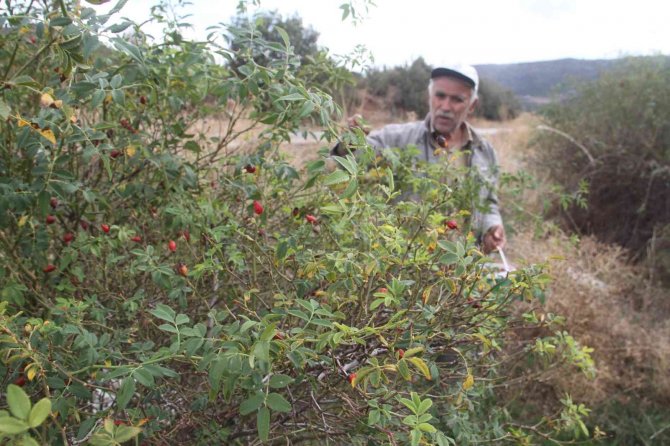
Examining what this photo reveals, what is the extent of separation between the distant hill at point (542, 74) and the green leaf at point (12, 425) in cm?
686

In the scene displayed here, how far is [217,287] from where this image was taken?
1.29m

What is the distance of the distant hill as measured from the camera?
6.68m

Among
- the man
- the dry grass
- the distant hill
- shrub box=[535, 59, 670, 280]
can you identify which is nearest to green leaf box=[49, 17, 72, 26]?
the man

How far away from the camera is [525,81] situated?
1175 cm

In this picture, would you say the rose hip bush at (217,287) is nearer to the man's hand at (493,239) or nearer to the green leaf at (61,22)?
the green leaf at (61,22)

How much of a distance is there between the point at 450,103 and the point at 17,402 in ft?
8.46

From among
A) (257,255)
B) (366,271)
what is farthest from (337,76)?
(366,271)

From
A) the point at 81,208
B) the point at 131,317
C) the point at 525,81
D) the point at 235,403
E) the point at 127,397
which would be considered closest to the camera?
the point at 127,397

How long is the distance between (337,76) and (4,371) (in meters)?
1.27

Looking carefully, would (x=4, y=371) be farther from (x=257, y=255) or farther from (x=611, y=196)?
(x=611, y=196)

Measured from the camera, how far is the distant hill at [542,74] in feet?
21.9

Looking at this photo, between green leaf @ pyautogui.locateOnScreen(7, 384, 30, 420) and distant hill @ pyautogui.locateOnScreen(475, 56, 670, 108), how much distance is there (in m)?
6.85

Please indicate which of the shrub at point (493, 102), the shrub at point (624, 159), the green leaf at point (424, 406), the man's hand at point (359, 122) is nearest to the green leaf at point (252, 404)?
the green leaf at point (424, 406)

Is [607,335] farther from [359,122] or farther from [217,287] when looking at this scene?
[217,287]
